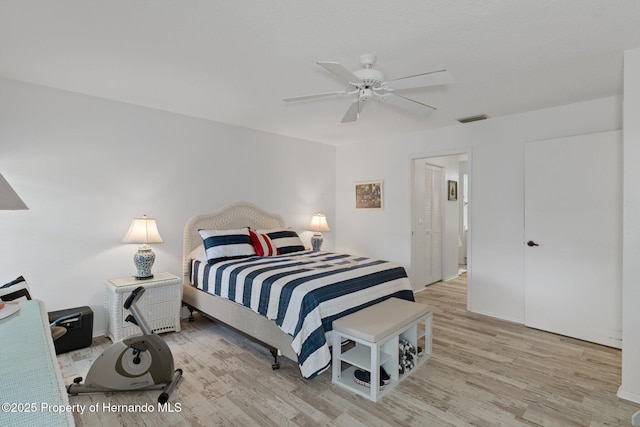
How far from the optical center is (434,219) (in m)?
5.75

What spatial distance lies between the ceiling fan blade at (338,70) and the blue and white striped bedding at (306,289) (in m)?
1.56

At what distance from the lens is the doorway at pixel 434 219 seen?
5121 millimetres

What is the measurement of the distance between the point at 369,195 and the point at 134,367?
3969 mm

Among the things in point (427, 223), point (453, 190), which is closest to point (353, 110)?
point (427, 223)

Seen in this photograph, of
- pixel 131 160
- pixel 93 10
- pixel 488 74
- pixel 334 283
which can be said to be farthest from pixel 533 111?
pixel 131 160

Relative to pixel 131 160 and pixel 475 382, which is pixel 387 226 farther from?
pixel 131 160

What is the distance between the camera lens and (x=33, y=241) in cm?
302

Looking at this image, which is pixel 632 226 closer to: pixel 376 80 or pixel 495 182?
pixel 495 182

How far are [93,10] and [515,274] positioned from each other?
14.8ft

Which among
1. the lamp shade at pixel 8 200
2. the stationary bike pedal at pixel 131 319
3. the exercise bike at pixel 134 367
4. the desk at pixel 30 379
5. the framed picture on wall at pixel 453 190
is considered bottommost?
the exercise bike at pixel 134 367

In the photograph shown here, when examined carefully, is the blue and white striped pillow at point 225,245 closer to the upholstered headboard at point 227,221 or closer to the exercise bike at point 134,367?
the upholstered headboard at point 227,221

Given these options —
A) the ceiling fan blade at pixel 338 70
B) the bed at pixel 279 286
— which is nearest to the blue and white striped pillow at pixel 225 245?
the bed at pixel 279 286

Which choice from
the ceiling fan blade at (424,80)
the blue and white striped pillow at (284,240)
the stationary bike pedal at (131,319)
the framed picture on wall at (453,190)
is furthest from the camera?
the framed picture on wall at (453,190)

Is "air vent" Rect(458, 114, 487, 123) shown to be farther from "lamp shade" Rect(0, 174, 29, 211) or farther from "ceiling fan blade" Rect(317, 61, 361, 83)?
"lamp shade" Rect(0, 174, 29, 211)
